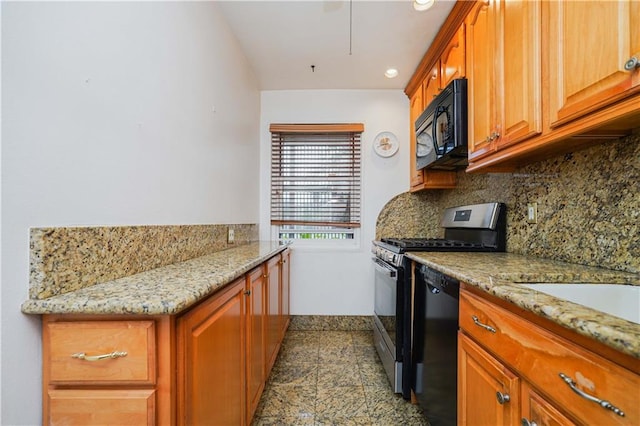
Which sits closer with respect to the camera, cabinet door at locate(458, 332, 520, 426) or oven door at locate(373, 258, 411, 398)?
cabinet door at locate(458, 332, 520, 426)

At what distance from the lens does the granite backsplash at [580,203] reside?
1097mm

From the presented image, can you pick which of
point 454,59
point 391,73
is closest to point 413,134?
point 391,73

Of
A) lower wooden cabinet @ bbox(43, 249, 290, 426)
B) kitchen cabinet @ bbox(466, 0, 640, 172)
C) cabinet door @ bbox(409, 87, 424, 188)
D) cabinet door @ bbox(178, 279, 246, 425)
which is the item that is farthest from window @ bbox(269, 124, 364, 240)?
lower wooden cabinet @ bbox(43, 249, 290, 426)

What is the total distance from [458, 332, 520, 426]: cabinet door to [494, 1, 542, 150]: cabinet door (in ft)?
3.05

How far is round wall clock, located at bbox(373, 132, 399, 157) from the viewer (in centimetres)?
304

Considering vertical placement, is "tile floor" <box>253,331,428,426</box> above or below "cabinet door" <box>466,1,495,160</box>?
below

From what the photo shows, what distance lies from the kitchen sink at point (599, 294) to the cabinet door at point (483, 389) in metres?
0.29

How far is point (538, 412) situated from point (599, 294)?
51cm

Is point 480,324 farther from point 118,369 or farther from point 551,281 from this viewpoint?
point 118,369

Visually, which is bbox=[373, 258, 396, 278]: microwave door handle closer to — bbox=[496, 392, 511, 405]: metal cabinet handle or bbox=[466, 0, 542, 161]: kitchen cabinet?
bbox=[466, 0, 542, 161]: kitchen cabinet

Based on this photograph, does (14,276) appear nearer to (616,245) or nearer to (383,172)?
(616,245)

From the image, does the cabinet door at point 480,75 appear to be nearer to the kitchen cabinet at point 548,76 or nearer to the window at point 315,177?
the kitchen cabinet at point 548,76

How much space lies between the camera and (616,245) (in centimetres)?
113

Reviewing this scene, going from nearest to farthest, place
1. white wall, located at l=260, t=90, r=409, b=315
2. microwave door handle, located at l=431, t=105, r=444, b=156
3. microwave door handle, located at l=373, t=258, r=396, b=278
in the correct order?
microwave door handle, located at l=373, t=258, r=396, b=278 < microwave door handle, located at l=431, t=105, r=444, b=156 < white wall, located at l=260, t=90, r=409, b=315
